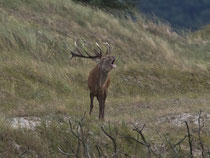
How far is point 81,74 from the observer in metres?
17.6

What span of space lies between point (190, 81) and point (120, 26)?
6.11m

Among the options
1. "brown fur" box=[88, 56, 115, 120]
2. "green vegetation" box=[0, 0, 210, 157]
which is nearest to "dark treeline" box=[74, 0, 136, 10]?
"green vegetation" box=[0, 0, 210, 157]

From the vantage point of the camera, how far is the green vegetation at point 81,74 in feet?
27.3

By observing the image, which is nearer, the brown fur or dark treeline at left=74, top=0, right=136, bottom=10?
the brown fur

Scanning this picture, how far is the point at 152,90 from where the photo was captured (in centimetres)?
1845

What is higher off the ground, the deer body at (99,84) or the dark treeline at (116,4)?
the dark treeline at (116,4)

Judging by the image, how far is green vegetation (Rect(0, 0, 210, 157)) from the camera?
8336 millimetres

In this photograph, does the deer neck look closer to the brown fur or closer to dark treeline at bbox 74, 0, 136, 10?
the brown fur

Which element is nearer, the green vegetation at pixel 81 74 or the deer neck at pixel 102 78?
the green vegetation at pixel 81 74

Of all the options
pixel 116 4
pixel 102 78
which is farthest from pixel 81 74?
pixel 116 4

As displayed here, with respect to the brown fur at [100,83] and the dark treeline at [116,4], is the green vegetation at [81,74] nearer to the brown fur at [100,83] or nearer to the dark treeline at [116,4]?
the brown fur at [100,83]

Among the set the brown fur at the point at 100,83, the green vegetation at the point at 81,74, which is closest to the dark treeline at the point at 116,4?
the green vegetation at the point at 81,74

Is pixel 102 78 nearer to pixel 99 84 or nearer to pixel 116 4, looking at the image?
pixel 99 84

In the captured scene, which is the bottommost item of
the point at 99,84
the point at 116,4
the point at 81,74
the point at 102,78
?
the point at 81,74
